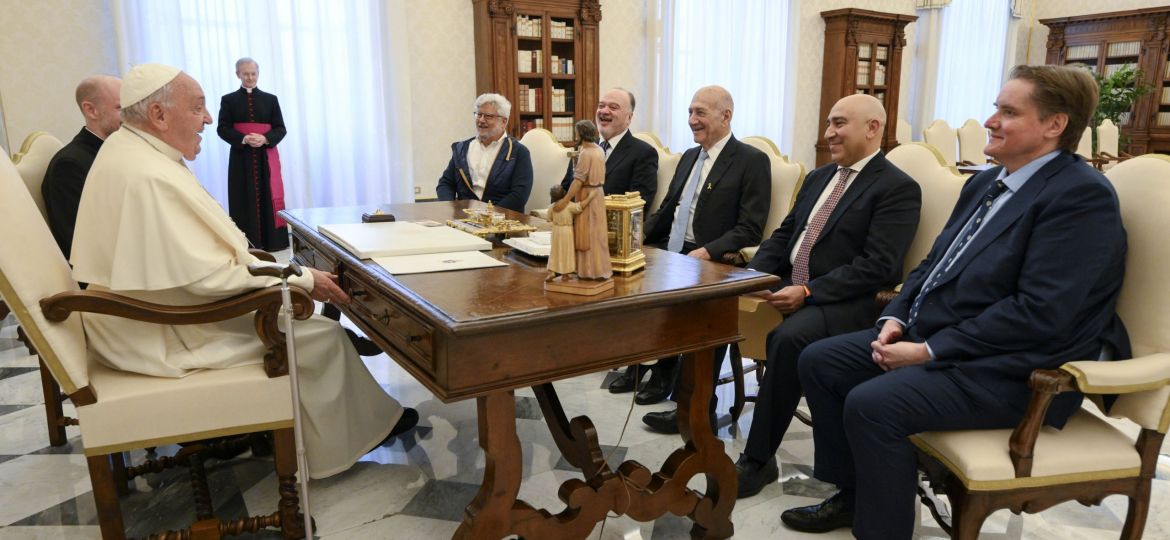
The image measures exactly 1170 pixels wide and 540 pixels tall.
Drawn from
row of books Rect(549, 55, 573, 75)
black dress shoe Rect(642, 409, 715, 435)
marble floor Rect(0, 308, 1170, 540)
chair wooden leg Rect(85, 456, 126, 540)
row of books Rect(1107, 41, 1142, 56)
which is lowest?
marble floor Rect(0, 308, 1170, 540)

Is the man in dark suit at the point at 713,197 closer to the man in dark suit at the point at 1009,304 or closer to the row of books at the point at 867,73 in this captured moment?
the man in dark suit at the point at 1009,304

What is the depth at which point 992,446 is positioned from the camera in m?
1.78

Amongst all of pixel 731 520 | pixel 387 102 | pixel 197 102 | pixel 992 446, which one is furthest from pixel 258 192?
pixel 992 446

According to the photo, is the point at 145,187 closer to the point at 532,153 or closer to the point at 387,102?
the point at 532,153

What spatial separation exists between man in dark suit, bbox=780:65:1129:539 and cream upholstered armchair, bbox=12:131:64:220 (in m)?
3.25

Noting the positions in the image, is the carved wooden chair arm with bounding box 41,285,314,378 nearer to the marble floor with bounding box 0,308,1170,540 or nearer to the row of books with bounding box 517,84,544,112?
the marble floor with bounding box 0,308,1170,540

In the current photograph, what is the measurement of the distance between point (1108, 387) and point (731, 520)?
42.8 inches

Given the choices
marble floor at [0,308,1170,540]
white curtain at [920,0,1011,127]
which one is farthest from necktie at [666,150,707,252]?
white curtain at [920,0,1011,127]

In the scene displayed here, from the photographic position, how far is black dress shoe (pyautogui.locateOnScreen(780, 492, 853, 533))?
2.25 m

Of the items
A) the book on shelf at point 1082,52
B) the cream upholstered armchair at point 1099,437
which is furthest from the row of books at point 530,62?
the book on shelf at point 1082,52

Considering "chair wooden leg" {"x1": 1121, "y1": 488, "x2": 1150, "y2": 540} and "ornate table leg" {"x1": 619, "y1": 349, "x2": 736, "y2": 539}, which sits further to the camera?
"ornate table leg" {"x1": 619, "y1": 349, "x2": 736, "y2": 539}

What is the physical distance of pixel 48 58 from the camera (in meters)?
5.47

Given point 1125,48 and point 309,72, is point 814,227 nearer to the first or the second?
point 309,72

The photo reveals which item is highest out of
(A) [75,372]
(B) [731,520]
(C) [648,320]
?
(C) [648,320]
